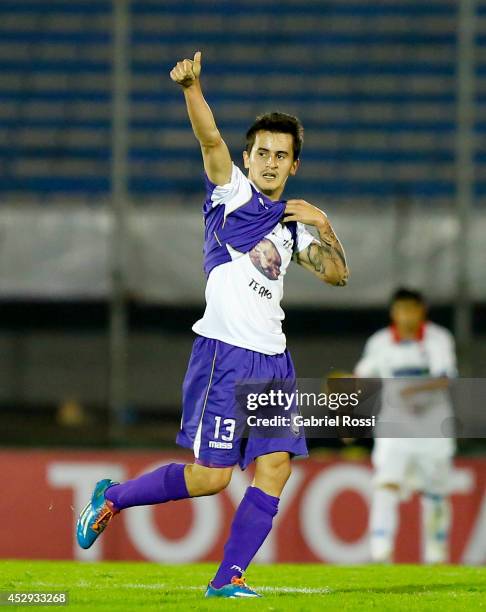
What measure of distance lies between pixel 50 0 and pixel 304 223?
10571 mm

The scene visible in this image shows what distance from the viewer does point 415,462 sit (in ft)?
31.2

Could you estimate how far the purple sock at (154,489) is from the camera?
5523 millimetres

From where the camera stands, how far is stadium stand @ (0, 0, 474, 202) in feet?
43.9

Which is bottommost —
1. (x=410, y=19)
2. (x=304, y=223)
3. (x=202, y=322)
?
(x=202, y=322)

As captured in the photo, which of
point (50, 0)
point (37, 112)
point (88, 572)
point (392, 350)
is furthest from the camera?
point (50, 0)

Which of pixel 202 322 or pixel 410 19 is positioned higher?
pixel 410 19

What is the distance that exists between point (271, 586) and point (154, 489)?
69 centimetres

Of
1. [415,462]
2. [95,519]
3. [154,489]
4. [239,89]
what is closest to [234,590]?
[154,489]

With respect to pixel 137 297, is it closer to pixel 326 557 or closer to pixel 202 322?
pixel 326 557

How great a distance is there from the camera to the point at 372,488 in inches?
396

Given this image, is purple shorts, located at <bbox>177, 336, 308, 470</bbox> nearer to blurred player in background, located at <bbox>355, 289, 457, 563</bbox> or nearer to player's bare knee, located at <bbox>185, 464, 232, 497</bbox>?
player's bare knee, located at <bbox>185, 464, 232, 497</bbox>

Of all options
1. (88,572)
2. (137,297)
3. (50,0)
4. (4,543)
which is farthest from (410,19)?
(88,572)

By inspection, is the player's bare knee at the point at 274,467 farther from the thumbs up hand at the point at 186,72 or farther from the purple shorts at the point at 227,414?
the thumbs up hand at the point at 186,72

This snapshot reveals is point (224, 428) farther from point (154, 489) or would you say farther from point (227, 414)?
point (154, 489)
